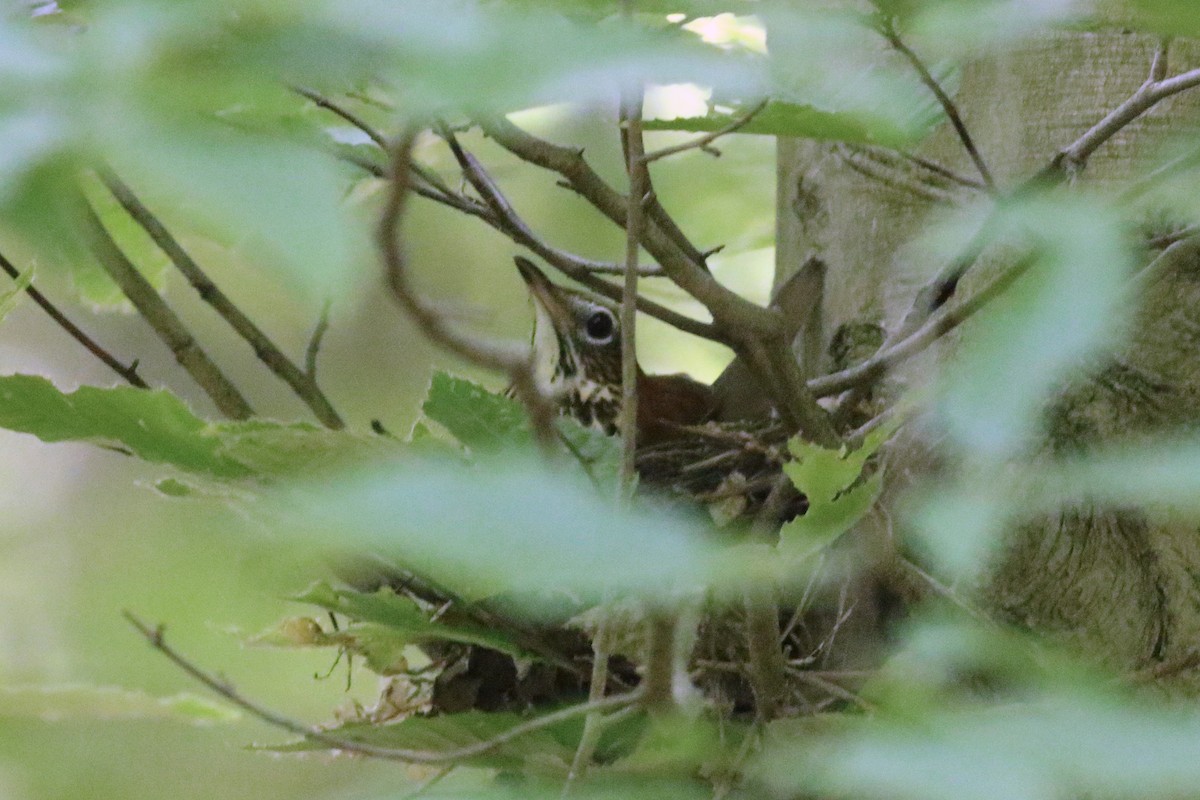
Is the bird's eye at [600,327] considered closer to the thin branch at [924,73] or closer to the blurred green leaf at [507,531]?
the thin branch at [924,73]

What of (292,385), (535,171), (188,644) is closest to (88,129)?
(188,644)

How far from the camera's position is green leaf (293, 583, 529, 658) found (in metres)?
0.88

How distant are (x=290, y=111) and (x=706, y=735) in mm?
406

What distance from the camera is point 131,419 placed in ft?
2.40

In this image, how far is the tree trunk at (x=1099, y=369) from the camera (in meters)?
1.00

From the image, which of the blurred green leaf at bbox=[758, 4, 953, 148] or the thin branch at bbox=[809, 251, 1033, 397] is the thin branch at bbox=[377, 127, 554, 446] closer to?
the blurred green leaf at bbox=[758, 4, 953, 148]

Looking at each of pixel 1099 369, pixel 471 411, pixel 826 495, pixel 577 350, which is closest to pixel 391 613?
pixel 471 411

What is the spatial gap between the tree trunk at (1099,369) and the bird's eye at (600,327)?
1.59 ft

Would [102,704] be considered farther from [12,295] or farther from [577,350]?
[577,350]

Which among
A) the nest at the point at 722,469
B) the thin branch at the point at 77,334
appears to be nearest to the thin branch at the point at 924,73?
the nest at the point at 722,469

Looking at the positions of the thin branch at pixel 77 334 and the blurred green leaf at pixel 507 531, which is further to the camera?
the thin branch at pixel 77 334

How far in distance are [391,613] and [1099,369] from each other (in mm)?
635

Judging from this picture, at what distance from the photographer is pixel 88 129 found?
0.34m

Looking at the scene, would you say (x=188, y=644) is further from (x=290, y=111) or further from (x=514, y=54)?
(x=514, y=54)
